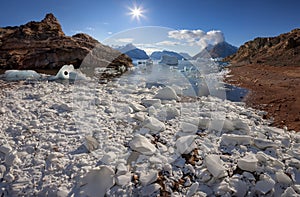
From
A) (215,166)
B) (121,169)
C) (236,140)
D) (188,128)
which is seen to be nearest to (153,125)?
(188,128)

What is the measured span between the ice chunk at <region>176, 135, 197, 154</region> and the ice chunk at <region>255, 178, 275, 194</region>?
1013 mm

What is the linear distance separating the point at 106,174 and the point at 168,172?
87 centimetres

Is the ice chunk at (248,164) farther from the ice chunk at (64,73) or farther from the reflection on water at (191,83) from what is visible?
the ice chunk at (64,73)

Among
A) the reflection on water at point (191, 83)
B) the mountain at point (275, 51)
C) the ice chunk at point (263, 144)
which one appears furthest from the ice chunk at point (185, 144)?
the mountain at point (275, 51)

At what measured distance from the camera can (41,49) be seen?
1372cm

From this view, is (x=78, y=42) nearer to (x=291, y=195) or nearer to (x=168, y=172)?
(x=168, y=172)

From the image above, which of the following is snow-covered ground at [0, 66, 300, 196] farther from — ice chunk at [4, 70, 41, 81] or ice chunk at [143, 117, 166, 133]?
ice chunk at [4, 70, 41, 81]

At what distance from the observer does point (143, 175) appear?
7.89 ft

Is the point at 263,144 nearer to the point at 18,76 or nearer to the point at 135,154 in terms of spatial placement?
the point at 135,154

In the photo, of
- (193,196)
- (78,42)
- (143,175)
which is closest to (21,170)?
(143,175)

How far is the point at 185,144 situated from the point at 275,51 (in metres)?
41.0

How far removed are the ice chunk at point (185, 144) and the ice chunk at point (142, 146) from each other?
0.44 meters

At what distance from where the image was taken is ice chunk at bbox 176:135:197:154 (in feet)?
9.60

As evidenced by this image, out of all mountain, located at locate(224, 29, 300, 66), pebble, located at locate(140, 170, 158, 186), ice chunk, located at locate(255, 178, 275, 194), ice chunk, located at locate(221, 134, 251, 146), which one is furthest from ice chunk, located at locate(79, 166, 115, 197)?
mountain, located at locate(224, 29, 300, 66)
